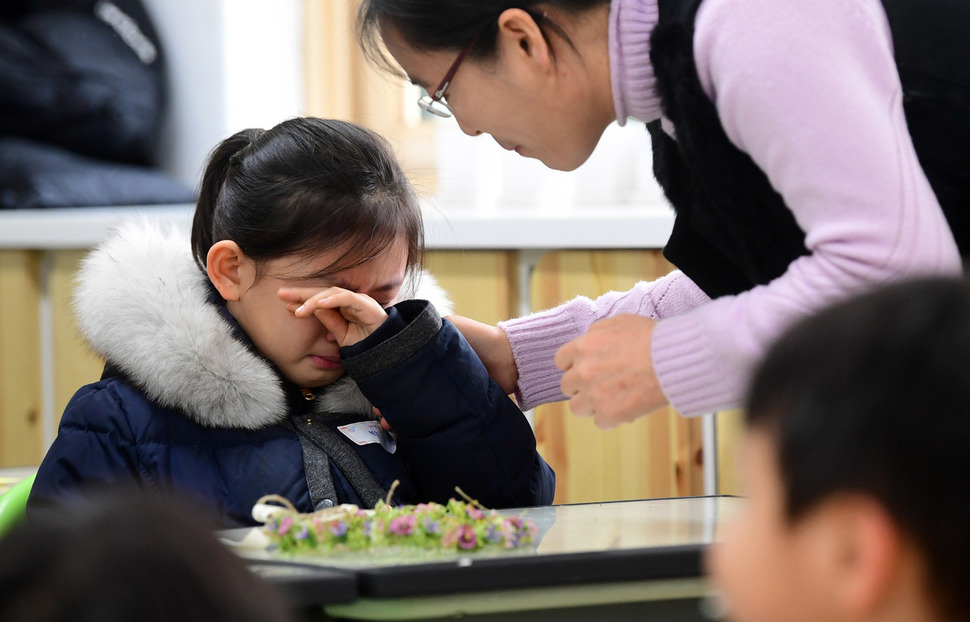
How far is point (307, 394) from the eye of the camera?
1.37 m

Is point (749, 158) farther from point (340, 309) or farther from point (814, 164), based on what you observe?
point (340, 309)

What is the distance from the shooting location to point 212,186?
56.1 inches

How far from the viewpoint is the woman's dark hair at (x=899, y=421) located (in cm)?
52

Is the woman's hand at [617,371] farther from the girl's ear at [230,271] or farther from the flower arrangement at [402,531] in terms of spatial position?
the girl's ear at [230,271]

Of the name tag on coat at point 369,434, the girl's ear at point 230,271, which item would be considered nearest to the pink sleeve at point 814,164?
the name tag on coat at point 369,434

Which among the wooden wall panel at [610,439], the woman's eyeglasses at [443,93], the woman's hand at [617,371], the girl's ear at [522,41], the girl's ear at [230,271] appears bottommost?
the wooden wall panel at [610,439]

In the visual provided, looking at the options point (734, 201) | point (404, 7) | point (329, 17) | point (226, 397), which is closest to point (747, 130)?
point (734, 201)

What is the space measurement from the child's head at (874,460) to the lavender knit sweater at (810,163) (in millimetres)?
281

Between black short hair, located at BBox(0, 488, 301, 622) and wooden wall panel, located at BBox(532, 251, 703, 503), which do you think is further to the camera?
wooden wall panel, located at BBox(532, 251, 703, 503)

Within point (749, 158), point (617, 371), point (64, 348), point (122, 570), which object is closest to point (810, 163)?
point (749, 158)

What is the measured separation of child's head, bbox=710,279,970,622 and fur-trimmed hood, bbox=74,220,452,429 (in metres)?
0.81

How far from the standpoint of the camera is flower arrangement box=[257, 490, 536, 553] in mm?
830

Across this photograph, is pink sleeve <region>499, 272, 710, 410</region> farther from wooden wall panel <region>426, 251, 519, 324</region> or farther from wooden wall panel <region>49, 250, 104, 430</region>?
wooden wall panel <region>49, 250, 104, 430</region>

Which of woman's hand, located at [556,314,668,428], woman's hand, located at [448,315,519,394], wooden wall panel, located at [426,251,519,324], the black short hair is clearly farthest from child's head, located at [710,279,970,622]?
wooden wall panel, located at [426,251,519,324]
